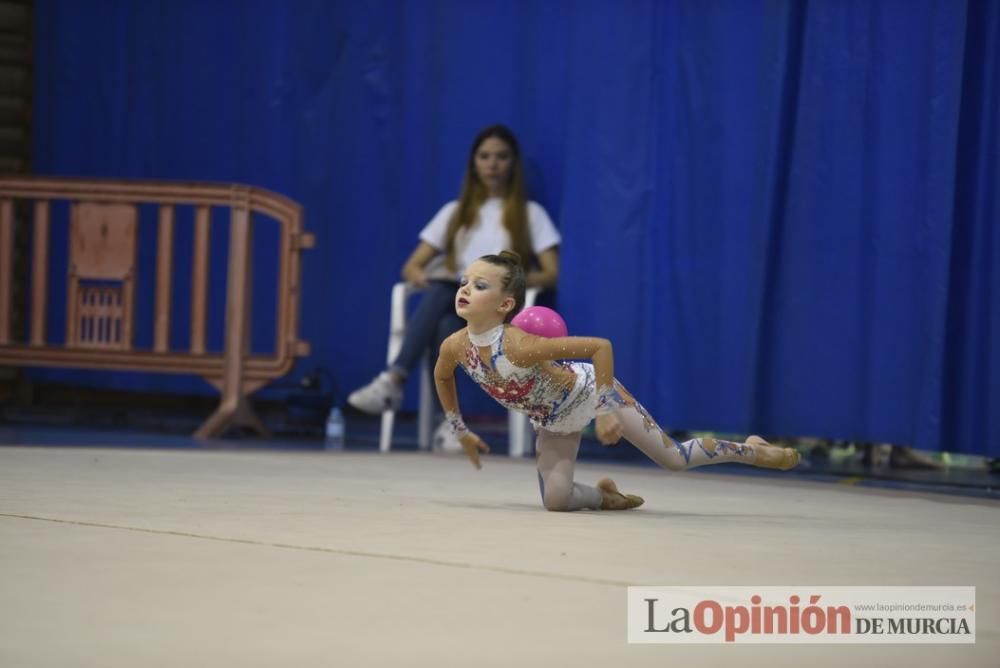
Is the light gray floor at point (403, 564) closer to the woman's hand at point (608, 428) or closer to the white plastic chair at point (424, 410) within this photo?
the woman's hand at point (608, 428)

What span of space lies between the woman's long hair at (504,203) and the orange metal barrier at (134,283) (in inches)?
24.2

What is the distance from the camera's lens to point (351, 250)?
6.75 m

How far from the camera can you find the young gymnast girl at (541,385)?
3338mm

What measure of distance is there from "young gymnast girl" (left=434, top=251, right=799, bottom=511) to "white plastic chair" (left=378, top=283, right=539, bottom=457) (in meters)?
2.11

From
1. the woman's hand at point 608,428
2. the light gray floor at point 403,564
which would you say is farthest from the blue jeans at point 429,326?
the woman's hand at point 608,428

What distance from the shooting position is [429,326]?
577 centimetres

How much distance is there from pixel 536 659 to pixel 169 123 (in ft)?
19.4

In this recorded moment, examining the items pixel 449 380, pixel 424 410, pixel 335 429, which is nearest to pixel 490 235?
pixel 424 410

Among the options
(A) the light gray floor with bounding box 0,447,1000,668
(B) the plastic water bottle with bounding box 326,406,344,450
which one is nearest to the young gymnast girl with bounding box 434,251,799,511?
(A) the light gray floor with bounding box 0,447,1000,668

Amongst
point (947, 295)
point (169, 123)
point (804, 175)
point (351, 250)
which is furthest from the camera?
point (169, 123)

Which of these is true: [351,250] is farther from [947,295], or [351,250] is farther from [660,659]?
[660,659]

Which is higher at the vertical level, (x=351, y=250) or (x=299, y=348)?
(x=351, y=250)

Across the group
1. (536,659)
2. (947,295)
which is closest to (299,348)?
(947,295)

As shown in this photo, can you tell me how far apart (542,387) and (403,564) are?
106 centimetres
